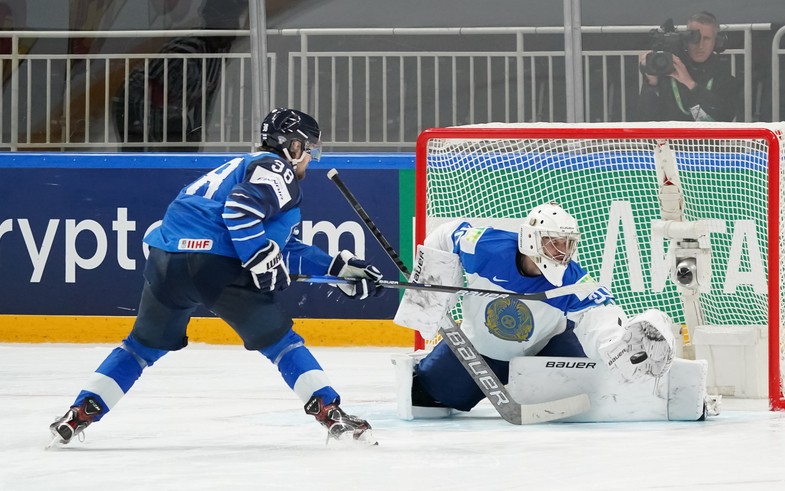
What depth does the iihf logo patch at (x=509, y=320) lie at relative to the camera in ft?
15.1

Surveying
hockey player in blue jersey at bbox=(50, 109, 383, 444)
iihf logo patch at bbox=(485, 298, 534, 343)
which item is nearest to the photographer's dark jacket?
iihf logo patch at bbox=(485, 298, 534, 343)

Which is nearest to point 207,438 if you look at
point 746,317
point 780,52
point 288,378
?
point 288,378

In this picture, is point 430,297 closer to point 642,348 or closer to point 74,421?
point 642,348

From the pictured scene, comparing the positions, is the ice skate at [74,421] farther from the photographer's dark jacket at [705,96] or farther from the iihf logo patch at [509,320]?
the photographer's dark jacket at [705,96]

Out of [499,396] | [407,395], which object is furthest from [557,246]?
[407,395]

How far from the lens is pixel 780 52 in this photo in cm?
676

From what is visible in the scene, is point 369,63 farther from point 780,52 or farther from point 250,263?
point 250,263

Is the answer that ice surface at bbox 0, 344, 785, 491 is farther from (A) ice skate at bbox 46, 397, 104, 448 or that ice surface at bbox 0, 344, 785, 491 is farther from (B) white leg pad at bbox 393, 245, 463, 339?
(B) white leg pad at bbox 393, 245, 463, 339

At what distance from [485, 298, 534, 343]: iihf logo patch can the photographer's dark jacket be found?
97.4 inches

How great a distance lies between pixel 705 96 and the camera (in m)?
6.77

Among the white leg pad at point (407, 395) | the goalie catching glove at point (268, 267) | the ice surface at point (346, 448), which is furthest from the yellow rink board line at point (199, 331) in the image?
the goalie catching glove at point (268, 267)

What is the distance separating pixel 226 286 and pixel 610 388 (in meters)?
1.32

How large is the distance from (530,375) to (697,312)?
37.8 inches

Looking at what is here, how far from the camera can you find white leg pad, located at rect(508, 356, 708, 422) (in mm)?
4625
